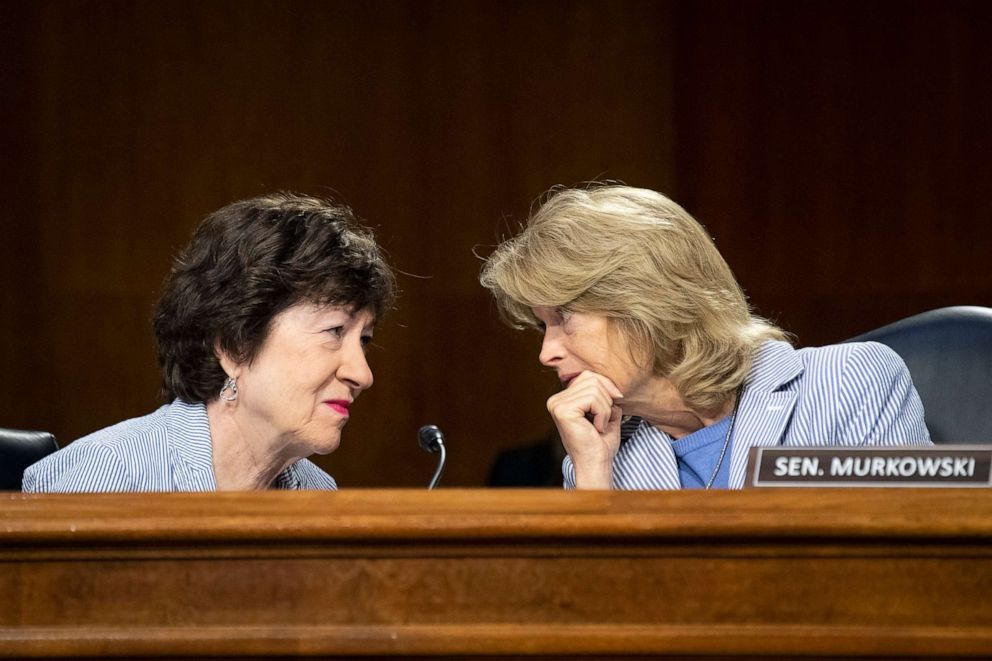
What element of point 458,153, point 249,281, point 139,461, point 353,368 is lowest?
point 139,461

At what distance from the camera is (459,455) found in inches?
152

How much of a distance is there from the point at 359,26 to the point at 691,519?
10.4ft

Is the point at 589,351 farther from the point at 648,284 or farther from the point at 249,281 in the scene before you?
the point at 249,281

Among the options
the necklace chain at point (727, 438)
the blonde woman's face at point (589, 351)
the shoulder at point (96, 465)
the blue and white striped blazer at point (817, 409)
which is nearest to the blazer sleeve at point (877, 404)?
the blue and white striped blazer at point (817, 409)

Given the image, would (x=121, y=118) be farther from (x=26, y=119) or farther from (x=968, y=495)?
(x=968, y=495)

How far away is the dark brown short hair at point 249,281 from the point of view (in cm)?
177

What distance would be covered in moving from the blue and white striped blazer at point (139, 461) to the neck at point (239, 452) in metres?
0.02

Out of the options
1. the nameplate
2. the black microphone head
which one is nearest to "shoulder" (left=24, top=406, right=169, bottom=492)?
the black microphone head

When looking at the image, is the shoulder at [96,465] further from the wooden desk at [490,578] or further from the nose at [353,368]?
the wooden desk at [490,578]

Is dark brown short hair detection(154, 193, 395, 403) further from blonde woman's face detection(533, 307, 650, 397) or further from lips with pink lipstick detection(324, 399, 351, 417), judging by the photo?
blonde woman's face detection(533, 307, 650, 397)

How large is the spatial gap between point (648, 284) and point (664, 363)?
0.12 meters

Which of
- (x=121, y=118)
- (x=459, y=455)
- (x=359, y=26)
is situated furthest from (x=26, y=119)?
(x=459, y=455)

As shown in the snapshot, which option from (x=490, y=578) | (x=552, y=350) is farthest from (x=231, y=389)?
(x=490, y=578)

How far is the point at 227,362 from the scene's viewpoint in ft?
5.89
